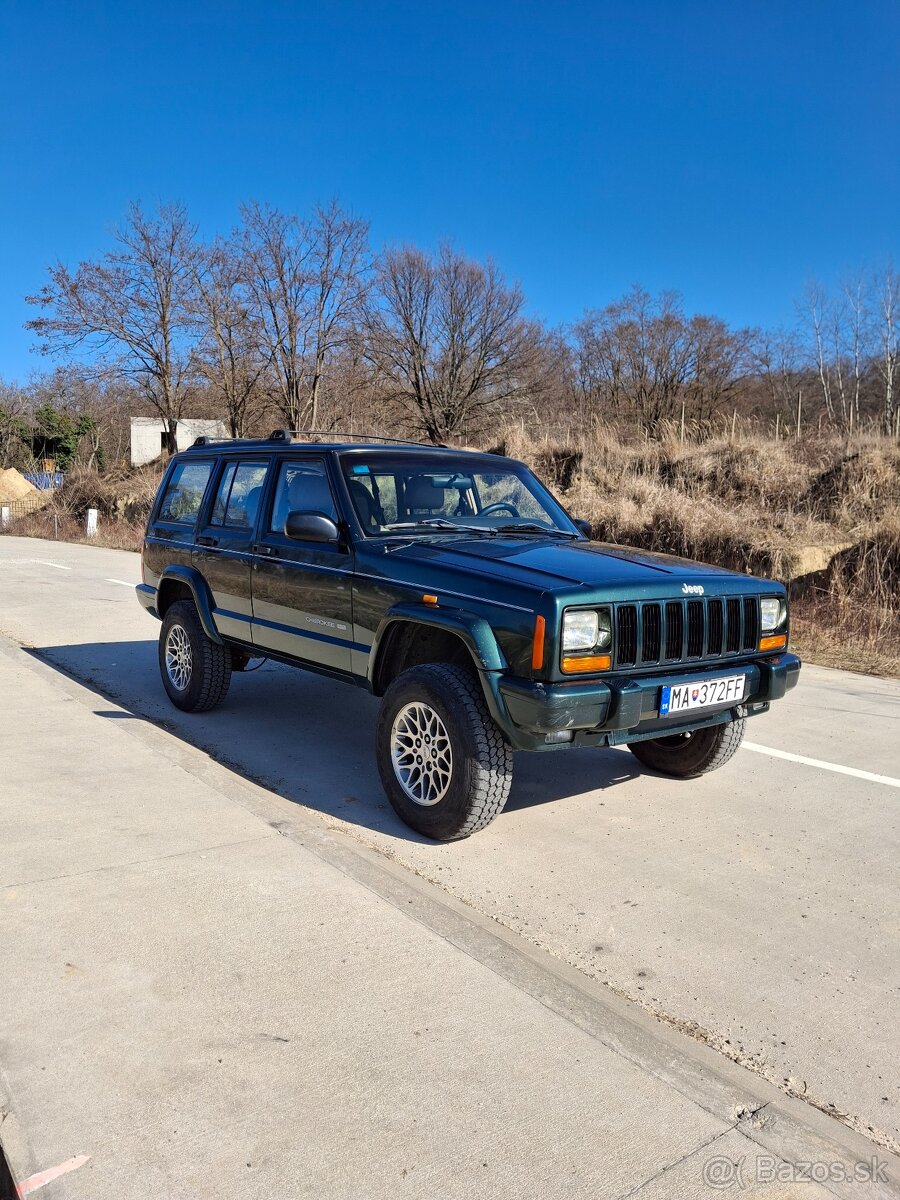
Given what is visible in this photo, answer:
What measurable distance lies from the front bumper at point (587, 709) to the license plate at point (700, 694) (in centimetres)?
3

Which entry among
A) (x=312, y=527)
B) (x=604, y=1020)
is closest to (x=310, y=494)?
(x=312, y=527)

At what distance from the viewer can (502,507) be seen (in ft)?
18.4

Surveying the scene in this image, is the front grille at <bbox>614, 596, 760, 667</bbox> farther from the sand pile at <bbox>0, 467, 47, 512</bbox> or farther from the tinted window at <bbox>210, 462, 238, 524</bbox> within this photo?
the sand pile at <bbox>0, 467, 47, 512</bbox>

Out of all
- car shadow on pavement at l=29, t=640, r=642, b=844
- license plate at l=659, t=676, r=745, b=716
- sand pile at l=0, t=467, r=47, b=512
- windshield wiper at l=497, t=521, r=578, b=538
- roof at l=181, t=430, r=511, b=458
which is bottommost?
car shadow on pavement at l=29, t=640, r=642, b=844

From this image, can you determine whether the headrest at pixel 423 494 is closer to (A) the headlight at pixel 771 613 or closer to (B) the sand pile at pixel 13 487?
(A) the headlight at pixel 771 613

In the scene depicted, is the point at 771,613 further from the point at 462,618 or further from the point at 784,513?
the point at 784,513

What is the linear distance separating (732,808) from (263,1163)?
3.34 meters

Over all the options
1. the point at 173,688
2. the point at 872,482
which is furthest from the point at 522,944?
the point at 872,482

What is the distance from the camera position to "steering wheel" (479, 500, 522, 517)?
5520 millimetres

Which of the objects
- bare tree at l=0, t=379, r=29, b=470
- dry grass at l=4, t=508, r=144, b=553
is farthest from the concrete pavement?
bare tree at l=0, t=379, r=29, b=470

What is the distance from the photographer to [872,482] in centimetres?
1251

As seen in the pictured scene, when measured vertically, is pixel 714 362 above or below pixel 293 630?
above

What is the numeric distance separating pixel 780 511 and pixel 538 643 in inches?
393

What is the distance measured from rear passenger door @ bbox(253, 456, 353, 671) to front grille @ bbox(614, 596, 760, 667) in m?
1.56
